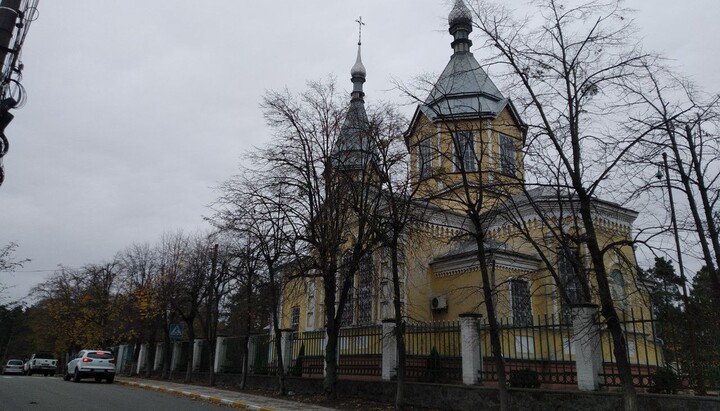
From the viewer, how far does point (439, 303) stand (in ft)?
74.8

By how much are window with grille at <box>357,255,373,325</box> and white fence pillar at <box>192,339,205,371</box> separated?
32.3 ft

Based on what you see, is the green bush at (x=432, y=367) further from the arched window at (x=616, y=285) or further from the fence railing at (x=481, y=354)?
the arched window at (x=616, y=285)

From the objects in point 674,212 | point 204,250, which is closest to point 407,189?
point 674,212

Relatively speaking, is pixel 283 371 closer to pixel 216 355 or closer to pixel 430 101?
pixel 216 355

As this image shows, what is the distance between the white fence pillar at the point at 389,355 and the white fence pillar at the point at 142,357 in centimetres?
2622

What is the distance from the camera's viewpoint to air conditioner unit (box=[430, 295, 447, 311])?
22.6m

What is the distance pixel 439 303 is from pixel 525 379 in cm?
1037

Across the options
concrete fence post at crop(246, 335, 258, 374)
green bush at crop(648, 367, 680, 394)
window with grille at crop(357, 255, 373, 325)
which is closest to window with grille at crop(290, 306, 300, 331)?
concrete fence post at crop(246, 335, 258, 374)

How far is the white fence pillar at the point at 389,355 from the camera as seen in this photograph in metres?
15.2

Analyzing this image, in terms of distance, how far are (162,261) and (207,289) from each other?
1114cm

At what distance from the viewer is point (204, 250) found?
28.3 metres

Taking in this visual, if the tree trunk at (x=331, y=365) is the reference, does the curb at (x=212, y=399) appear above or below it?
below

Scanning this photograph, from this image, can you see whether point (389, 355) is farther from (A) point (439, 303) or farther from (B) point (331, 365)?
(A) point (439, 303)

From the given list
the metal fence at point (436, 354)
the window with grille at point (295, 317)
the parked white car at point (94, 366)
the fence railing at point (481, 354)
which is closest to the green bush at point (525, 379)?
the fence railing at point (481, 354)
